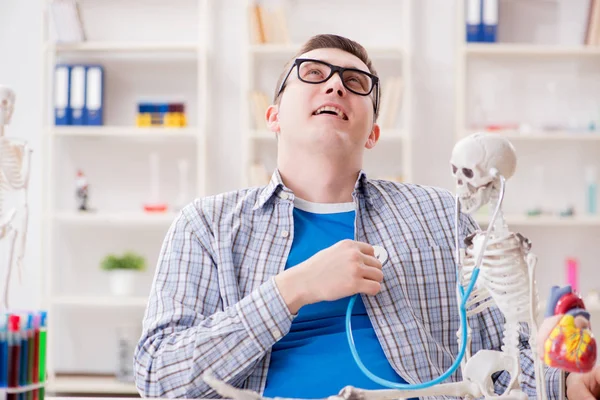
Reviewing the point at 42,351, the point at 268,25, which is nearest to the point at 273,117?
the point at 42,351

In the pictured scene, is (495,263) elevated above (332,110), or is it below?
below

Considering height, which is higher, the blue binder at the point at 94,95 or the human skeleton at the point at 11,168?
the blue binder at the point at 94,95

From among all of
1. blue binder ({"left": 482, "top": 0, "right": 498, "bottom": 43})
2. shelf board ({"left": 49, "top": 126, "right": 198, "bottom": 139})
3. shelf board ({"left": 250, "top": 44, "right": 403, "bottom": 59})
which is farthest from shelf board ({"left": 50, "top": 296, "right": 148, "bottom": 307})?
blue binder ({"left": 482, "top": 0, "right": 498, "bottom": 43})

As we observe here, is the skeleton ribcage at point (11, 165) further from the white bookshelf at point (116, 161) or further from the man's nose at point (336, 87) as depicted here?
the white bookshelf at point (116, 161)

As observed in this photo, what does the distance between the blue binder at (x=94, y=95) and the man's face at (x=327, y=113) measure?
87.5 inches

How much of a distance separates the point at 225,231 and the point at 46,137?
8.05 ft

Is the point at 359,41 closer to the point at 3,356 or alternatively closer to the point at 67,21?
the point at 67,21

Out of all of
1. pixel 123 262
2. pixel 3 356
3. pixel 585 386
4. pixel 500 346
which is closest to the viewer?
pixel 3 356

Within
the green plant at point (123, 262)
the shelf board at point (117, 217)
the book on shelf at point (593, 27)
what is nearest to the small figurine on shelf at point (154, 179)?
the shelf board at point (117, 217)

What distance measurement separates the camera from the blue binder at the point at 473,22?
348 cm

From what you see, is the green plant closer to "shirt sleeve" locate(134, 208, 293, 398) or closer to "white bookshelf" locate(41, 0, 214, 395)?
"white bookshelf" locate(41, 0, 214, 395)

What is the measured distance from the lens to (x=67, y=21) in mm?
3520

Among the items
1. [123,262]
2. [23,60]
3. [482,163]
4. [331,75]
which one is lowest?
[123,262]

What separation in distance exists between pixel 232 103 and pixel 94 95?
2.22 feet
